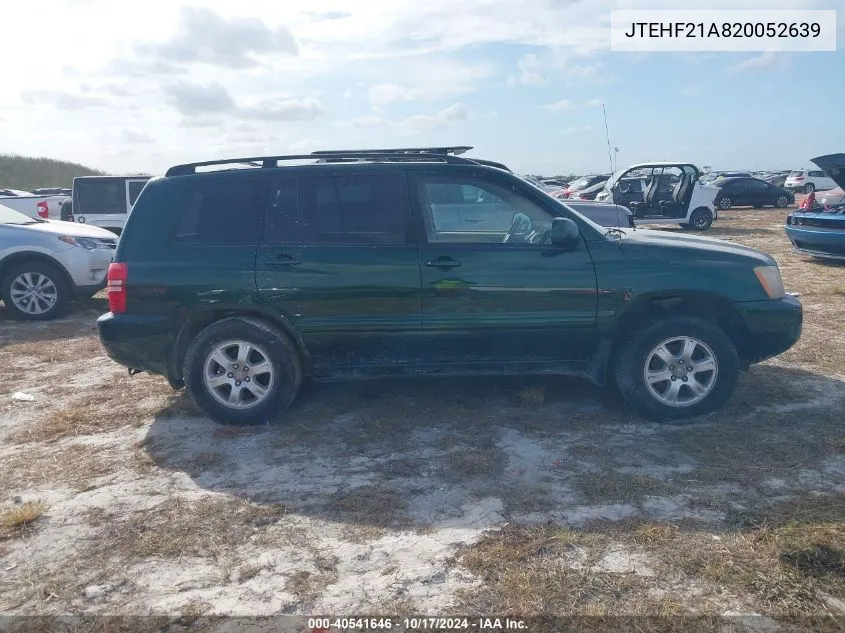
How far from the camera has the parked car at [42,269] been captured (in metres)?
9.08

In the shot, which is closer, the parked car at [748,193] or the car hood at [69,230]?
the car hood at [69,230]

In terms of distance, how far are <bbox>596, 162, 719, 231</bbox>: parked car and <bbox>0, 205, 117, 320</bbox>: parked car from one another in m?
12.7

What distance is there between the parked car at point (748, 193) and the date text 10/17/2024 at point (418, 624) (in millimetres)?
28008

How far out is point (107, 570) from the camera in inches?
129

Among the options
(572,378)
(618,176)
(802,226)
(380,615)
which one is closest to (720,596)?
(380,615)

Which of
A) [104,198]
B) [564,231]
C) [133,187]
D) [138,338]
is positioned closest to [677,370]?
[564,231]

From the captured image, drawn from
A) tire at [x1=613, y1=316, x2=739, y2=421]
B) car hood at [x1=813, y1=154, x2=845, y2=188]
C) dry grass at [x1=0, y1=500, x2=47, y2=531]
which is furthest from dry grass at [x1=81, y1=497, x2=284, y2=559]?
car hood at [x1=813, y1=154, x2=845, y2=188]

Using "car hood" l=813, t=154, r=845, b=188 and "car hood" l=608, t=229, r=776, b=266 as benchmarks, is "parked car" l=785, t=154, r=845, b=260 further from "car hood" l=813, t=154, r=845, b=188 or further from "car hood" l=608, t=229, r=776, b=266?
"car hood" l=608, t=229, r=776, b=266

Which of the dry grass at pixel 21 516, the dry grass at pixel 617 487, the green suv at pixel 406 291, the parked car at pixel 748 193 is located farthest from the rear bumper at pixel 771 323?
the parked car at pixel 748 193

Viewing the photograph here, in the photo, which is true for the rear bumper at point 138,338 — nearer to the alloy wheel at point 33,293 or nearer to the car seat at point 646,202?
the alloy wheel at point 33,293

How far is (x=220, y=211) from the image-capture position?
506cm

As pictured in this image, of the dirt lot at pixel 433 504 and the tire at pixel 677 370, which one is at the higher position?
the tire at pixel 677 370

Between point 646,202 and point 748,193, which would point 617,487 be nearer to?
point 646,202

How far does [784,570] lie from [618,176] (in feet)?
52.2
